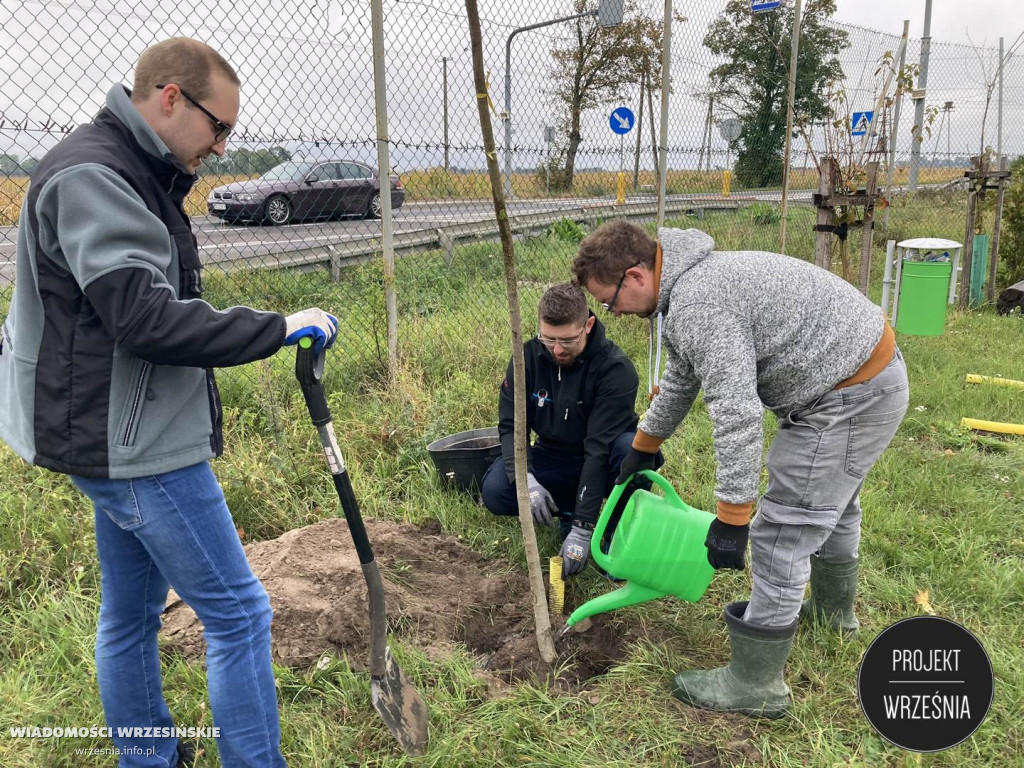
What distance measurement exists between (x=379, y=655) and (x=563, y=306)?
133 centimetres

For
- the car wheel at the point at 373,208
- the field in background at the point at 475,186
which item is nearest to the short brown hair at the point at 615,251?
the field in background at the point at 475,186

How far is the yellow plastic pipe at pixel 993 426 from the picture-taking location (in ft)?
13.4

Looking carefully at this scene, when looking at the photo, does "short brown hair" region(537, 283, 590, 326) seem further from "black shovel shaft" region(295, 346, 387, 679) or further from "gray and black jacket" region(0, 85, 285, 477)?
"gray and black jacket" region(0, 85, 285, 477)

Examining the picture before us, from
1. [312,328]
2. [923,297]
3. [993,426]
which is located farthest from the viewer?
[923,297]

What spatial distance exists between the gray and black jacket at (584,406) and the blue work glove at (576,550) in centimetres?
7

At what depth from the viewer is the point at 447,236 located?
6.32 meters

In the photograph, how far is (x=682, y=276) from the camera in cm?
190

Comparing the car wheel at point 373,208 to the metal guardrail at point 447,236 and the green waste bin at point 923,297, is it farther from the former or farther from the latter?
the green waste bin at point 923,297

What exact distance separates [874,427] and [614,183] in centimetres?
435

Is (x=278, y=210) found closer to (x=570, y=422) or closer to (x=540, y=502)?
(x=570, y=422)

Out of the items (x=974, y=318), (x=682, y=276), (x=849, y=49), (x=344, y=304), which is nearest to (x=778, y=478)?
(x=682, y=276)

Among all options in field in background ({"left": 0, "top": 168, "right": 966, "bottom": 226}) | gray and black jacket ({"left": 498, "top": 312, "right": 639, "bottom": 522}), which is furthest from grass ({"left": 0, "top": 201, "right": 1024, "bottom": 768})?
field in background ({"left": 0, "top": 168, "right": 966, "bottom": 226})

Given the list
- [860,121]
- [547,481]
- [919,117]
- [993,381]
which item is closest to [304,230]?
[547,481]

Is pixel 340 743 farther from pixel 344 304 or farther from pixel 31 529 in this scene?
pixel 344 304
